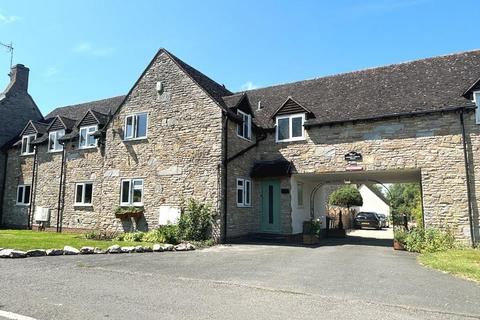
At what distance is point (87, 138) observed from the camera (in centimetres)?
2334

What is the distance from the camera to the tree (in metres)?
33.1

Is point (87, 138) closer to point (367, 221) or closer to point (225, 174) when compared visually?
point (225, 174)

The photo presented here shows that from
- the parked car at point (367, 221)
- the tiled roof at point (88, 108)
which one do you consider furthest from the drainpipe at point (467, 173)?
the tiled roof at point (88, 108)

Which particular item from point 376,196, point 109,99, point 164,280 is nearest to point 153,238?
point 164,280

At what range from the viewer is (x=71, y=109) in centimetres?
2991

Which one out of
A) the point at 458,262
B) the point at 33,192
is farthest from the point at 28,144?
the point at 458,262

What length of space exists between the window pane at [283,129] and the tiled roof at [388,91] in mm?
657

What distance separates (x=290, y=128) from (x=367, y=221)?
1884cm

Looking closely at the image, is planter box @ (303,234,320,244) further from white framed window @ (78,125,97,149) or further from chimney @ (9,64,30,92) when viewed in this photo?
chimney @ (9,64,30,92)

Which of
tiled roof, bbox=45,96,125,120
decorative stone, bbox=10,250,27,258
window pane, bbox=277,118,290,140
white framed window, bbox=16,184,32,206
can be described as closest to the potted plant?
window pane, bbox=277,118,290,140

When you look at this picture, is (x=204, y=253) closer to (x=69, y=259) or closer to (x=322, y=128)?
(x=69, y=259)

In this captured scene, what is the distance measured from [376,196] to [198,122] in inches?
1458

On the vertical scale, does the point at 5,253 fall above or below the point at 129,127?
below

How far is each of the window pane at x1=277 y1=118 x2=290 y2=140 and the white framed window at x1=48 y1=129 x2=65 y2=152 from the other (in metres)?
14.8
